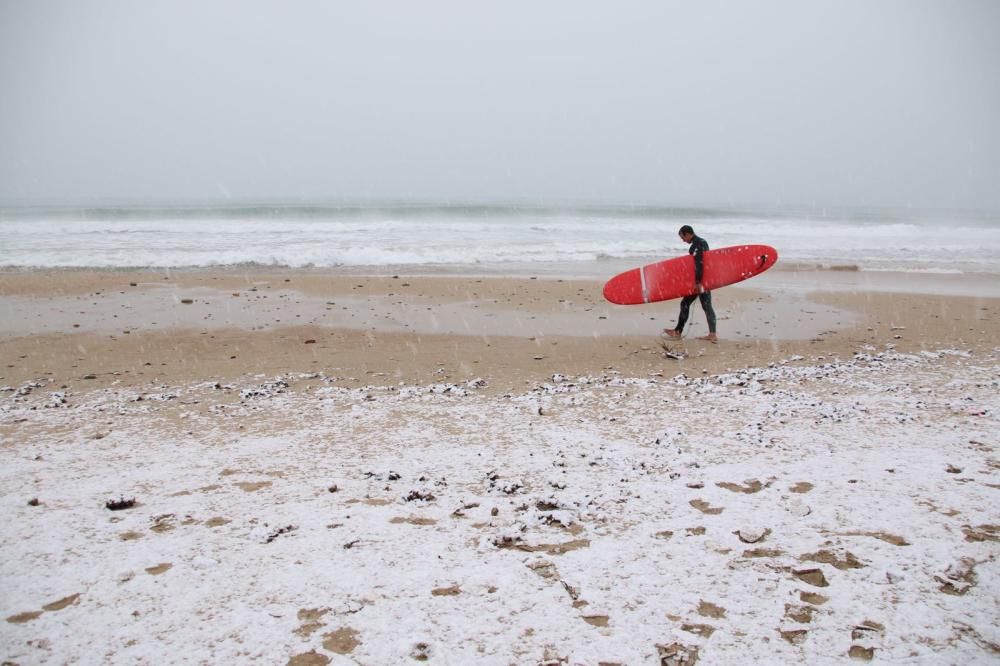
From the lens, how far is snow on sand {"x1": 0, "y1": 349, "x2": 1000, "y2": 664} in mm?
2531

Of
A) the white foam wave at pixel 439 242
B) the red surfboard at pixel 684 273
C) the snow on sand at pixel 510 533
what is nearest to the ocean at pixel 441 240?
the white foam wave at pixel 439 242

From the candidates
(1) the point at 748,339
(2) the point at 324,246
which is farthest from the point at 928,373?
(2) the point at 324,246

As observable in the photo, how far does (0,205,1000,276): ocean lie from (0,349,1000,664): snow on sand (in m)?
12.8

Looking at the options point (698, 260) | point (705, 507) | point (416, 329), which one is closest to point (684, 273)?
point (698, 260)

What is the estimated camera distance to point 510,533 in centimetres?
335

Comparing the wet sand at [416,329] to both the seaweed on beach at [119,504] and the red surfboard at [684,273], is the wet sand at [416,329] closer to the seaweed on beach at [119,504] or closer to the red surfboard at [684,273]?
the red surfboard at [684,273]

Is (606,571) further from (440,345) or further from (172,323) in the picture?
(172,323)

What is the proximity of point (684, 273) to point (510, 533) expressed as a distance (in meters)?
7.86

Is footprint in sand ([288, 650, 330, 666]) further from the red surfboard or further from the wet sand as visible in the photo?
the red surfboard

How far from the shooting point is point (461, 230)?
105 ft

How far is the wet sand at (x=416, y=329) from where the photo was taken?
7697 mm

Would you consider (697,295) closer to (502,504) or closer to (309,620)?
(502,504)

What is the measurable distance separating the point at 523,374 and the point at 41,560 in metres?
5.12

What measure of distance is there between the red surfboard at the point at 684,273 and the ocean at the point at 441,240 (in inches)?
265
